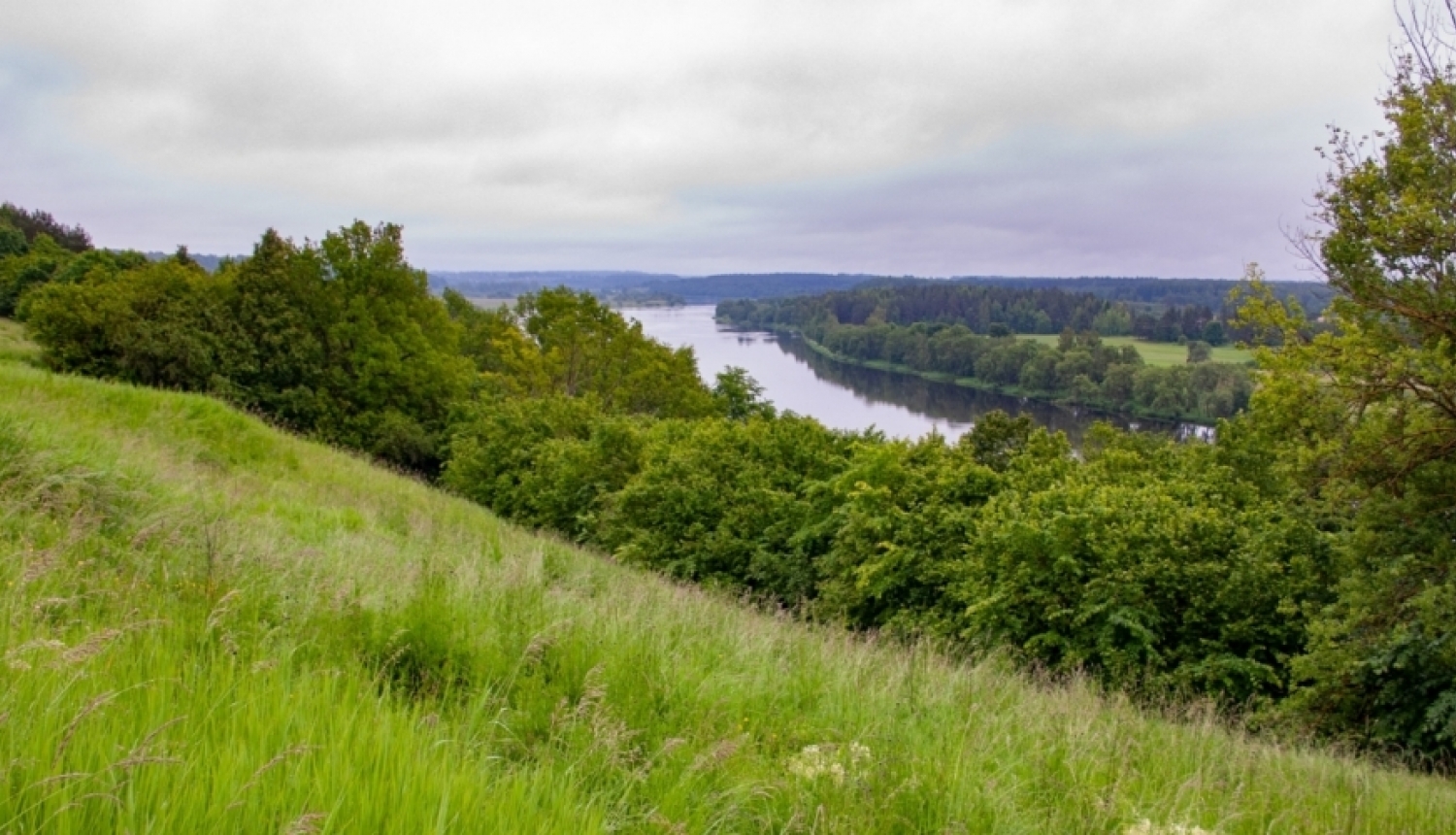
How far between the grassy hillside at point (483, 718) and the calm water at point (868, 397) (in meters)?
51.5

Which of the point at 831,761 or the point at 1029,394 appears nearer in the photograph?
the point at 831,761

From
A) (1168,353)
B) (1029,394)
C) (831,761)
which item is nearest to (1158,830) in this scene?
(831,761)

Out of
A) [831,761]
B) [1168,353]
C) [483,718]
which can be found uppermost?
[483,718]

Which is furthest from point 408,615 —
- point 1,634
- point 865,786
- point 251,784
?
point 865,786

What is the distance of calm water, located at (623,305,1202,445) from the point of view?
256ft

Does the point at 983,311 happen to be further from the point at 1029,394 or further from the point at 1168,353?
the point at 1029,394

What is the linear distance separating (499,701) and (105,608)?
1.62m

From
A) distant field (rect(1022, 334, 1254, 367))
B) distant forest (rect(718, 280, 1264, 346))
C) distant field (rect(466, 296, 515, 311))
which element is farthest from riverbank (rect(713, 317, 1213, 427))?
distant field (rect(466, 296, 515, 311))

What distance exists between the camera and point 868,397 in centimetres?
10194

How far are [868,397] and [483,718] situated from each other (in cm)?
10096

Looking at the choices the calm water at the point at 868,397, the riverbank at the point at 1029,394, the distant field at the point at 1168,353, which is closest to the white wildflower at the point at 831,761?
the calm water at the point at 868,397

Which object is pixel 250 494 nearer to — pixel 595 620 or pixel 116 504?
pixel 116 504

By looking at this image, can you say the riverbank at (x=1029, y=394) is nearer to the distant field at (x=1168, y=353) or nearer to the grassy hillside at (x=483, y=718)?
the distant field at (x=1168, y=353)

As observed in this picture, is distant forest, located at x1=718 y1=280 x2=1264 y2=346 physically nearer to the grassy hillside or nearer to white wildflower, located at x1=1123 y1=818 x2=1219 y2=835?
the grassy hillside
